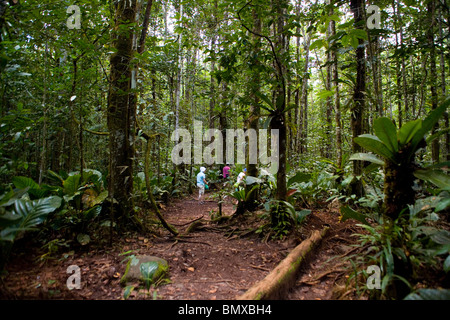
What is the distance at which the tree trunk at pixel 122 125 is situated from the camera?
4.10m

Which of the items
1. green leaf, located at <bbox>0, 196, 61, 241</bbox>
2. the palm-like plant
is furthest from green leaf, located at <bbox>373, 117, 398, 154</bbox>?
green leaf, located at <bbox>0, 196, 61, 241</bbox>

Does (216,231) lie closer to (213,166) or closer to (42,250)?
(42,250)

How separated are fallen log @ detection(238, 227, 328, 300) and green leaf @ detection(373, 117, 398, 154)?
168cm

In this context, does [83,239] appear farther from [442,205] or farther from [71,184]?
[442,205]

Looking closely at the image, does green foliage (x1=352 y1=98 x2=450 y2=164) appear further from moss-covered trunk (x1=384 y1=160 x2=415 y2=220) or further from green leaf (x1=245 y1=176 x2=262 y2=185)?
green leaf (x1=245 y1=176 x2=262 y2=185)

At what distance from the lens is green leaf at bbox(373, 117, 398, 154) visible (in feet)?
7.39

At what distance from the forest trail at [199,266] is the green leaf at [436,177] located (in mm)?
1252

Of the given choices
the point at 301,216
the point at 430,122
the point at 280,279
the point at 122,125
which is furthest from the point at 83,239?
the point at 430,122

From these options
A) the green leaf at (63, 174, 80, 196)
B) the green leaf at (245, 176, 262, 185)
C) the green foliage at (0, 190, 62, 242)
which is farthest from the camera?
the green leaf at (245, 176, 262, 185)

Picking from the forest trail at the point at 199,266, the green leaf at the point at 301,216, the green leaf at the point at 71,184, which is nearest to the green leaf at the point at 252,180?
the forest trail at the point at 199,266

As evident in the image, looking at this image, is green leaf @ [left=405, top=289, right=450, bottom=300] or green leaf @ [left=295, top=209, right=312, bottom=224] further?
green leaf @ [left=295, top=209, right=312, bottom=224]

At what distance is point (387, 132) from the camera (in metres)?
2.29
